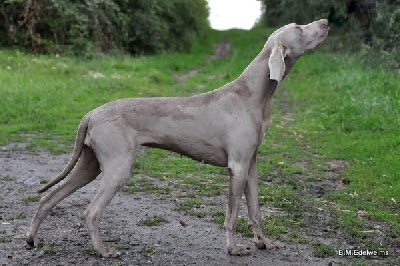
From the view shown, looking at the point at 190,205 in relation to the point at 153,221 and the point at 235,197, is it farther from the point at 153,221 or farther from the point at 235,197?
the point at 235,197

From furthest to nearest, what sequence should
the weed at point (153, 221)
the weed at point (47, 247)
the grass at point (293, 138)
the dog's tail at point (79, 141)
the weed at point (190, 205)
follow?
the weed at point (190, 205)
the grass at point (293, 138)
the weed at point (153, 221)
the dog's tail at point (79, 141)
the weed at point (47, 247)

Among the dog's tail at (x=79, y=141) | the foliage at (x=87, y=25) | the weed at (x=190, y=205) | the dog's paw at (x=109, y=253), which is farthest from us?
the foliage at (x=87, y=25)

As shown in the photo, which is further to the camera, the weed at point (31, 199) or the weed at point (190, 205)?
the weed at point (31, 199)

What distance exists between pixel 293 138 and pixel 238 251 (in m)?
5.71

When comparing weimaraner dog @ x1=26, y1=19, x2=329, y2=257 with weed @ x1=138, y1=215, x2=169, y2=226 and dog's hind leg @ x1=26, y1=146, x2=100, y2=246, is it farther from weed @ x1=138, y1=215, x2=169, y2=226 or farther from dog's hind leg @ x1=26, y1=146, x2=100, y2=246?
weed @ x1=138, y1=215, x2=169, y2=226

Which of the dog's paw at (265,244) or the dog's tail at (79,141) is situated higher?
the dog's tail at (79,141)

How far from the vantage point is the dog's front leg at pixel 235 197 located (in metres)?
4.82

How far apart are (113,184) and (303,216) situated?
2.21 metres

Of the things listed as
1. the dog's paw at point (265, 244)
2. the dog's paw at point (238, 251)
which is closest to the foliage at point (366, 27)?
the dog's paw at point (265, 244)

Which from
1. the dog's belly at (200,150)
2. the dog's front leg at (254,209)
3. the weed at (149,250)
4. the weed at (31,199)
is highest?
the dog's belly at (200,150)

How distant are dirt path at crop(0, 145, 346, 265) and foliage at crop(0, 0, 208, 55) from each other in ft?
45.1

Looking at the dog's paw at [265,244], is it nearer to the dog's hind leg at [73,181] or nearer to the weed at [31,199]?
the dog's hind leg at [73,181]

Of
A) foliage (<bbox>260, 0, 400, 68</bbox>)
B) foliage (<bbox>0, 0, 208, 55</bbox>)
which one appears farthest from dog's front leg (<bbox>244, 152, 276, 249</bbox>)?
foliage (<bbox>0, 0, 208, 55</bbox>)

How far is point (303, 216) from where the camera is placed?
6.00 meters
